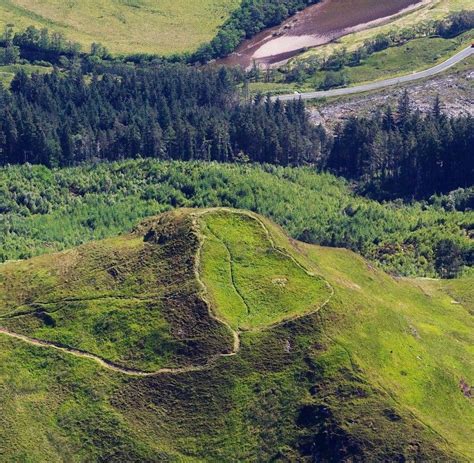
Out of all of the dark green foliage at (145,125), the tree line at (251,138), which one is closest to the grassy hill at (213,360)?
the tree line at (251,138)

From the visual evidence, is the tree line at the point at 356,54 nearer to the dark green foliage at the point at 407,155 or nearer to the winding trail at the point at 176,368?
the dark green foliage at the point at 407,155

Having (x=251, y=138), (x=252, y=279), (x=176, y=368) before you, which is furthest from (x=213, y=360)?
(x=251, y=138)

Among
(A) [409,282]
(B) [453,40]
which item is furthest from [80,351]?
(B) [453,40]

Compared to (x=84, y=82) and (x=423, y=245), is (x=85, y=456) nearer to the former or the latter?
(x=423, y=245)

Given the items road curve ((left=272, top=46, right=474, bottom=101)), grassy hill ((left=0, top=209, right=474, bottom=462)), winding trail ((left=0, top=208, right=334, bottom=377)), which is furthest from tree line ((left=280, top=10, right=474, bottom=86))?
winding trail ((left=0, top=208, right=334, bottom=377))

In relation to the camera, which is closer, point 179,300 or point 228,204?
point 179,300
